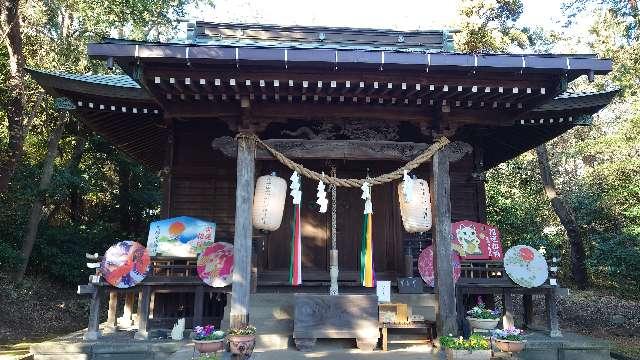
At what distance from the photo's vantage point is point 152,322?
8094mm

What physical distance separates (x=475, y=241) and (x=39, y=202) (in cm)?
1416

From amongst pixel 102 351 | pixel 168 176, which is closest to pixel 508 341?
pixel 102 351

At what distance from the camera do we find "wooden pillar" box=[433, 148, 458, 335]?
6.45 metres

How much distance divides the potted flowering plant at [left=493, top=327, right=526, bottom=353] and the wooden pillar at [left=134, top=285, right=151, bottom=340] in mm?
5333

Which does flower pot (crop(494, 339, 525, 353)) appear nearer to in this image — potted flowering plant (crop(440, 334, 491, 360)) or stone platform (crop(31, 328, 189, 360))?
potted flowering plant (crop(440, 334, 491, 360))

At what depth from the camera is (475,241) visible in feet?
28.0

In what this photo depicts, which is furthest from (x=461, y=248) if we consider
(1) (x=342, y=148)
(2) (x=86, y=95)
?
(2) (x=86, y=95)

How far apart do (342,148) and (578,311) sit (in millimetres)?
10874

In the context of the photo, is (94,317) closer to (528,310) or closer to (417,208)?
(417,208)

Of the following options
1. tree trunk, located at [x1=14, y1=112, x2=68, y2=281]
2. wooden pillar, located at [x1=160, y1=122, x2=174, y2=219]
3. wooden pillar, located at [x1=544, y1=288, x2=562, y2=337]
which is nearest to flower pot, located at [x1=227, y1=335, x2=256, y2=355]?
wooden pillar, located at [x1=160, y1=122, x2=174, y2=219]

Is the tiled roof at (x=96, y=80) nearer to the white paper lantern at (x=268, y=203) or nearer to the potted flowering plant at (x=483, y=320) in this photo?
the white paper lantern at (x=268, y=203)

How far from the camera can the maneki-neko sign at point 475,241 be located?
842 centimetres

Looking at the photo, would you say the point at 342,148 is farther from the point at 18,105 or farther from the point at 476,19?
the point at 476,19

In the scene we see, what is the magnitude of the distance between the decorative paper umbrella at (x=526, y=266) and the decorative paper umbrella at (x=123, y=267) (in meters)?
6.04
